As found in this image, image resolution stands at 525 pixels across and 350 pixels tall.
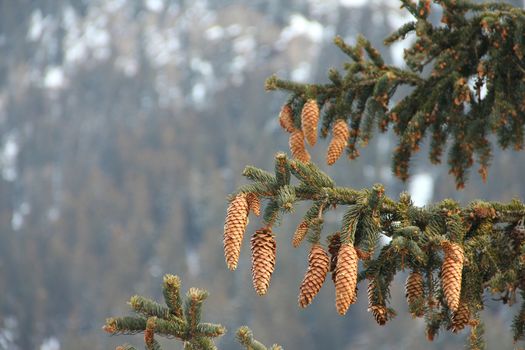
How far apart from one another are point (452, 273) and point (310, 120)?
1.51 metres

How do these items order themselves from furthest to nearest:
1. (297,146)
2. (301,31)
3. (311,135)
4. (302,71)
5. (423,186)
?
(301,31), (302,71), (423,186), (297,146), (311,135)

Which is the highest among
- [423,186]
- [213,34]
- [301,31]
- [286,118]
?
[213,34]

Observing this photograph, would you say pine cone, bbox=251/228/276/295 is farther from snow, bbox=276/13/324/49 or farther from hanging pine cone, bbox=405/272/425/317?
snow, bbox=276/13/324/49

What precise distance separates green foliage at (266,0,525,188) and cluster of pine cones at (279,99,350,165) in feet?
1.14

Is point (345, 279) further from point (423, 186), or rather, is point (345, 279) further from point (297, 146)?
point (423, 186)

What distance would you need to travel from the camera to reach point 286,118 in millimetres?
5168

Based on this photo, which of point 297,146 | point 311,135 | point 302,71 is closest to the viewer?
point 311,135

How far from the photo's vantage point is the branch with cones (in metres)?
3.37

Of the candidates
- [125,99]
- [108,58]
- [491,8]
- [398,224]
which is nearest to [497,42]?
→ [491,8]

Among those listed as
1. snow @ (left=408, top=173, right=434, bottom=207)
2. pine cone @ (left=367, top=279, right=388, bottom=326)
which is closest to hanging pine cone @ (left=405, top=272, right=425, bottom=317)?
pine cone @ (left=367, top=279, right=388, bottom=326)

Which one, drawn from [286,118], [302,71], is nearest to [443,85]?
[286,118]

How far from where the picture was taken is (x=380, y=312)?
3.71 meters

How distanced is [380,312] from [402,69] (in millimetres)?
2285

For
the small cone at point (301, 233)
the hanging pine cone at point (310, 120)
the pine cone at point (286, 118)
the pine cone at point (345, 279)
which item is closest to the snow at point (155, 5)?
the pine cone at point (286, 118)
